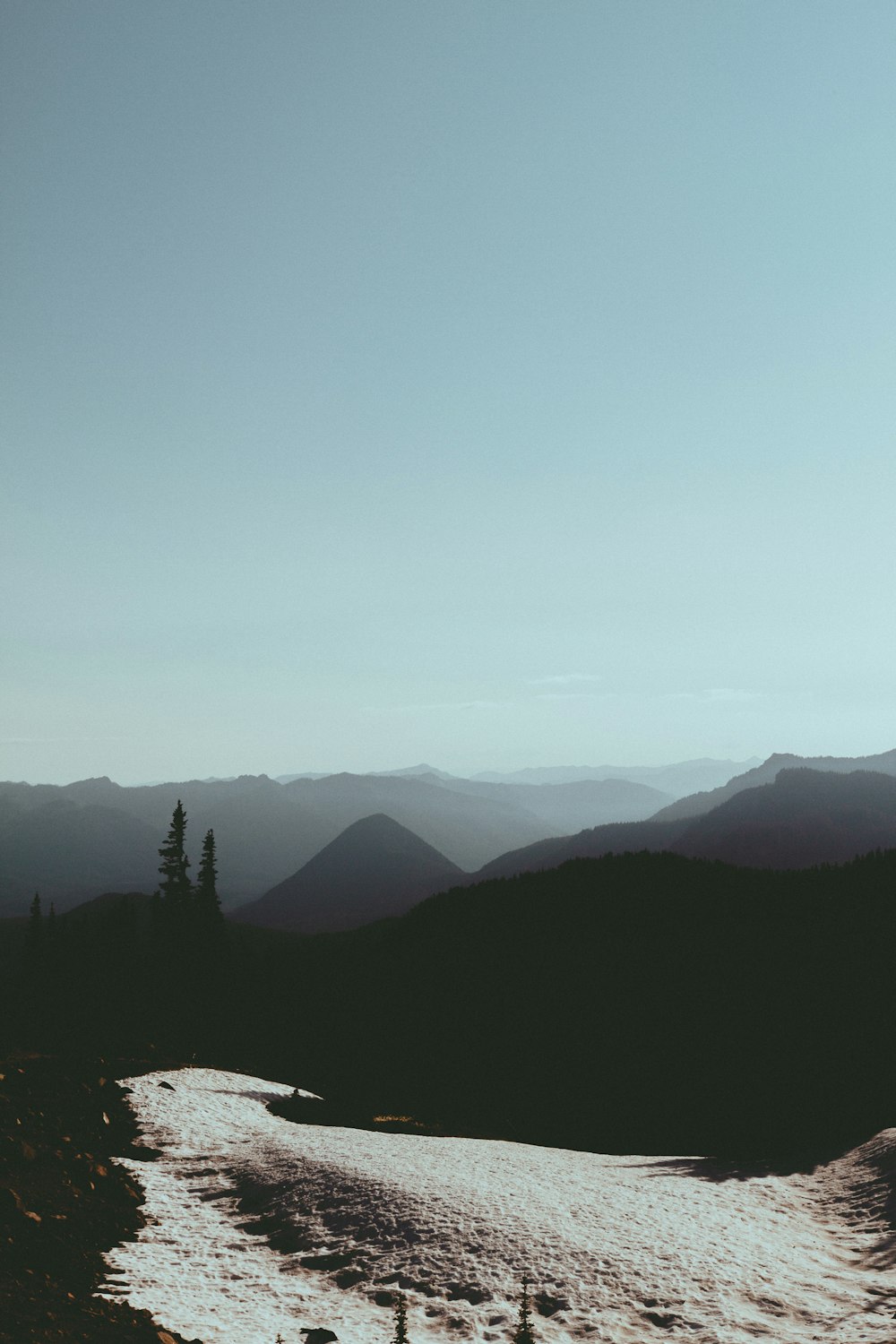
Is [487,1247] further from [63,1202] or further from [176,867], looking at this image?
[176,867]

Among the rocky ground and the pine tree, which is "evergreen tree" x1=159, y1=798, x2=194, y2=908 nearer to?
the pine tree

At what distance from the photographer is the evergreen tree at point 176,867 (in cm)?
7675

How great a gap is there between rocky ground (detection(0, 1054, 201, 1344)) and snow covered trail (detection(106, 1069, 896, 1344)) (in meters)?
0.91

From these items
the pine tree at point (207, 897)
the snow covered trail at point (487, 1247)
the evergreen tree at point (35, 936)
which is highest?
the snow covered trail at point (487, 1247)

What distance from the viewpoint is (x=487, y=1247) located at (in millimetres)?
19297

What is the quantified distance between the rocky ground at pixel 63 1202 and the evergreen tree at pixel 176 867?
138 feet

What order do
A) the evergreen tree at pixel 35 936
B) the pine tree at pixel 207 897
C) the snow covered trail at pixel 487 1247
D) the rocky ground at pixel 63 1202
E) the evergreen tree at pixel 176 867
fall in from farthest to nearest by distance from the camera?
the evergreen tree at pixel 35 936, the pine tree at pixel 207 897, the evergreen tree at pixel 176 867, the snow covered trail at pixel 487 1247, the rocky ground at pixel 63 1202

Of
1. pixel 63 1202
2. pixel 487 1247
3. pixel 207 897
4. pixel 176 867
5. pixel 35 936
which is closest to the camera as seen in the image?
pixel 487 1247

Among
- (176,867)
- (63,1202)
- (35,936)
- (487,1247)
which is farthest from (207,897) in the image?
(487,1247)

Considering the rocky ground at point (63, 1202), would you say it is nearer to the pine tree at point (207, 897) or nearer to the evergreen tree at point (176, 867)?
the evergreen tree at point (176, 867)

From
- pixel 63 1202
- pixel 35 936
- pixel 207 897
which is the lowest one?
pixel 35 936

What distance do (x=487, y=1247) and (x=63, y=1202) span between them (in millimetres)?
10429

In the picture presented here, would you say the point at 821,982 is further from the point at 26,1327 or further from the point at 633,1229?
the point at 26,1327

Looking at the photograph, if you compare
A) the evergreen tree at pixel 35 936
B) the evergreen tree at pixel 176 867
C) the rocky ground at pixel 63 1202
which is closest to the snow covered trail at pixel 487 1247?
the rocky ground at pixel 63 1202
